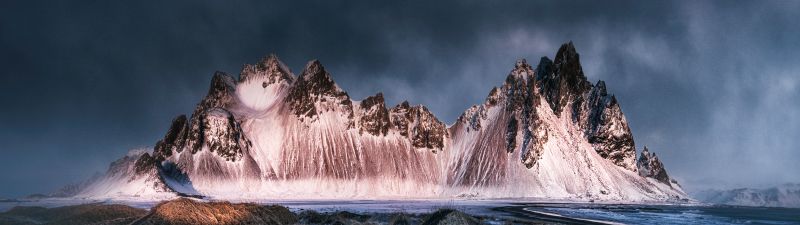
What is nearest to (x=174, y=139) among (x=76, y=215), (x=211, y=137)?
(x=211, y=137)

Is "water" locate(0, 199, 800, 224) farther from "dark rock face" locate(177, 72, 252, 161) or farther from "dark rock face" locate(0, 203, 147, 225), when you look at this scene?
"dark rock face" locate(177, 72, 252, 161)

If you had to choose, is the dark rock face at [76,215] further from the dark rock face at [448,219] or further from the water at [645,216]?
the water at [645,216]

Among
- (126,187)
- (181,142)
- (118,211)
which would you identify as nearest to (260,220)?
(118,211)

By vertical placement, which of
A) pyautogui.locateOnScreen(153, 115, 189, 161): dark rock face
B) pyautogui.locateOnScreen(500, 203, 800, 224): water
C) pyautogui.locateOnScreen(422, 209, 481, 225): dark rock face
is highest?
pyautogui.locateOnScreen(153, 115, 189, 161): dark rock face

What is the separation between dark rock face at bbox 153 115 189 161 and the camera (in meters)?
177

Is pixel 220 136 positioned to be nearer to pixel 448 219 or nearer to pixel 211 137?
pixel 211 137

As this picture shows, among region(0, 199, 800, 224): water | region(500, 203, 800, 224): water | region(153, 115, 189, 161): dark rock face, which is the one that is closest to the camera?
region(0, 199, 800, 224): water

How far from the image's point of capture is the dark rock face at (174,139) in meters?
177

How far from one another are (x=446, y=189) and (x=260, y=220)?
155 m

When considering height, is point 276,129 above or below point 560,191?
above

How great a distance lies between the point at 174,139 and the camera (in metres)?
182

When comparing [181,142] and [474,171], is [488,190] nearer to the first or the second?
[474,171]

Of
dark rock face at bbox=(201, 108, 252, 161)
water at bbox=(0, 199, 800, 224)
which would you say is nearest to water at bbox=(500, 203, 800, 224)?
water at bbox=(0, 199, 800, 224)

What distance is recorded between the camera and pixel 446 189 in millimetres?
195750
